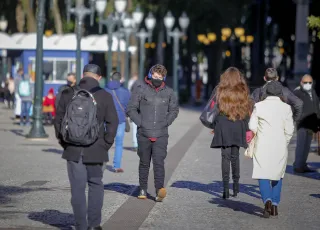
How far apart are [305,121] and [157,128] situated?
16.8 feet

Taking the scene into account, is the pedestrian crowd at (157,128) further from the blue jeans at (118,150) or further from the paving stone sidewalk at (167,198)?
the blue jeans at (118,150)

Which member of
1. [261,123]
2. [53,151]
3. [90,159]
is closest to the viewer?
[90,159]

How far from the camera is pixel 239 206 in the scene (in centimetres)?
1308

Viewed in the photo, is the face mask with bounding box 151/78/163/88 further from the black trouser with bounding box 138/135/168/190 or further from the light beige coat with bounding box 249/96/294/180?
the light beige coat with bounding box 249/96/294/180

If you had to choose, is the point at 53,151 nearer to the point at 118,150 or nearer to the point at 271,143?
the point at 118,150

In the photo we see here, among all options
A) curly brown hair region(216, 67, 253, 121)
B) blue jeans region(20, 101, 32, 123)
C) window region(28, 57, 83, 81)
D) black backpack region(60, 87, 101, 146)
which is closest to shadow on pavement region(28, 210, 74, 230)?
black backpack region(60, 87, 101, 146)

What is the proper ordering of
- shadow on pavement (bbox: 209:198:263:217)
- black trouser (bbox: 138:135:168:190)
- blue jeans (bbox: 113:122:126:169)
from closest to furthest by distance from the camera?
shadow on pavement (bbox: 209:198:263:217)
black trouser (bbox: 138:135:168:190)
blue jeans (bbox: 113:122:126:169)

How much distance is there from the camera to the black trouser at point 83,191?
10023 millimetres

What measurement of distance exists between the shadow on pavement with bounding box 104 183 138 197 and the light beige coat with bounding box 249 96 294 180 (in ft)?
8.17

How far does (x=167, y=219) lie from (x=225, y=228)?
34.7 inches

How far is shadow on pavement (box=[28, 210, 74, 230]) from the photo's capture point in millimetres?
11078

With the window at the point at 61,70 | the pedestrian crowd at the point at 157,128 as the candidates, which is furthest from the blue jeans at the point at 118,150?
the window at the point at 61,70

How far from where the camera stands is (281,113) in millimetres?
12109

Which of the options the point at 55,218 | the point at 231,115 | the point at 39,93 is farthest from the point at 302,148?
the point at 39,93
